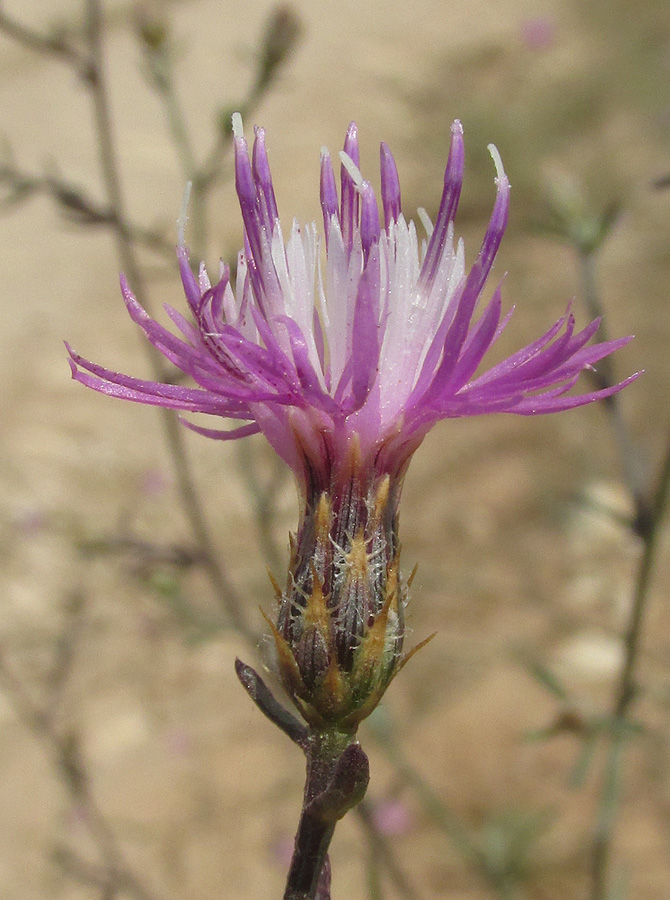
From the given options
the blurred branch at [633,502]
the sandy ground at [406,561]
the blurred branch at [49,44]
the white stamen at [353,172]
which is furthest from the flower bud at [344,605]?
the blurred branch at [49,44]

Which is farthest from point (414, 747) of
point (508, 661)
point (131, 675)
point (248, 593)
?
point (131, 675)

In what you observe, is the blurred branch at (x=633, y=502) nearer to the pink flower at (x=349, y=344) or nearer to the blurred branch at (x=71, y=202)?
the pink flower at (x=349, y=344)

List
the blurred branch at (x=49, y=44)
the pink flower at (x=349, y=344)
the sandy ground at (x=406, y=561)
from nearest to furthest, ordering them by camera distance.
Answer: the pink flower at (x=349, y=344) → the blurred branch at (x=49, y=44) → the sandy ground at (x=406, y=561)

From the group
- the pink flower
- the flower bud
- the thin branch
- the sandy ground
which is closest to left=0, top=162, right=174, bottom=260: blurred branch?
the thin branch

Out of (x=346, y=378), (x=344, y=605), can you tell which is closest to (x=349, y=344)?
(x=346, y=378)

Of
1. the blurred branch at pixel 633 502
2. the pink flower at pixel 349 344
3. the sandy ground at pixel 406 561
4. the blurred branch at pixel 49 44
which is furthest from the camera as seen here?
the sandy ground at pixel 406 561

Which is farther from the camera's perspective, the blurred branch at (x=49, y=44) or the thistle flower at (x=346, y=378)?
the blurred branch at (x=49, y=44)
